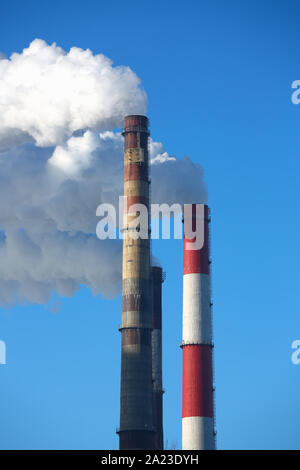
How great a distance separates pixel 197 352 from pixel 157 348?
6.00 metres

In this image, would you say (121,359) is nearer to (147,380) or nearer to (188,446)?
(147,380)

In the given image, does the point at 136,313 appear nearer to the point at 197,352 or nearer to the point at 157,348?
the point at 197,352

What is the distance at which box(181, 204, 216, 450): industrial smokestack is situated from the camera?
5781 cm

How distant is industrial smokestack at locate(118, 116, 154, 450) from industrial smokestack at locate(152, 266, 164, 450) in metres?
4.25

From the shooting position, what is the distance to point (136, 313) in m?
59.6

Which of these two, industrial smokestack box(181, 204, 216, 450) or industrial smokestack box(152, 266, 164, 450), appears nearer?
industrial smokestack box(181, 204, 216, 450)

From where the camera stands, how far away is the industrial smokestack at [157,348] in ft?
204

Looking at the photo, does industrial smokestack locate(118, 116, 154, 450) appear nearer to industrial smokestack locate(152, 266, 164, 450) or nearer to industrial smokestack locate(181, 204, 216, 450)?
industrial smokestack locate(181, 204, 216, 450)

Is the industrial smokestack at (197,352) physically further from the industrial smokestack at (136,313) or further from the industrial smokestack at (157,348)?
the industrial smokestack at (157,348)

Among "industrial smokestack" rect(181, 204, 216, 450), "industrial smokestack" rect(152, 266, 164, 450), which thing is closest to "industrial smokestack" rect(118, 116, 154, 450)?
"industrial smokestack" rect(181, 204, 216, 450)

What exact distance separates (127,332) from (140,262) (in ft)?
13.5

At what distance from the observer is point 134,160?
61.1 meters

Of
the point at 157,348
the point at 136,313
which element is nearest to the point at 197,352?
the point at 136,313
